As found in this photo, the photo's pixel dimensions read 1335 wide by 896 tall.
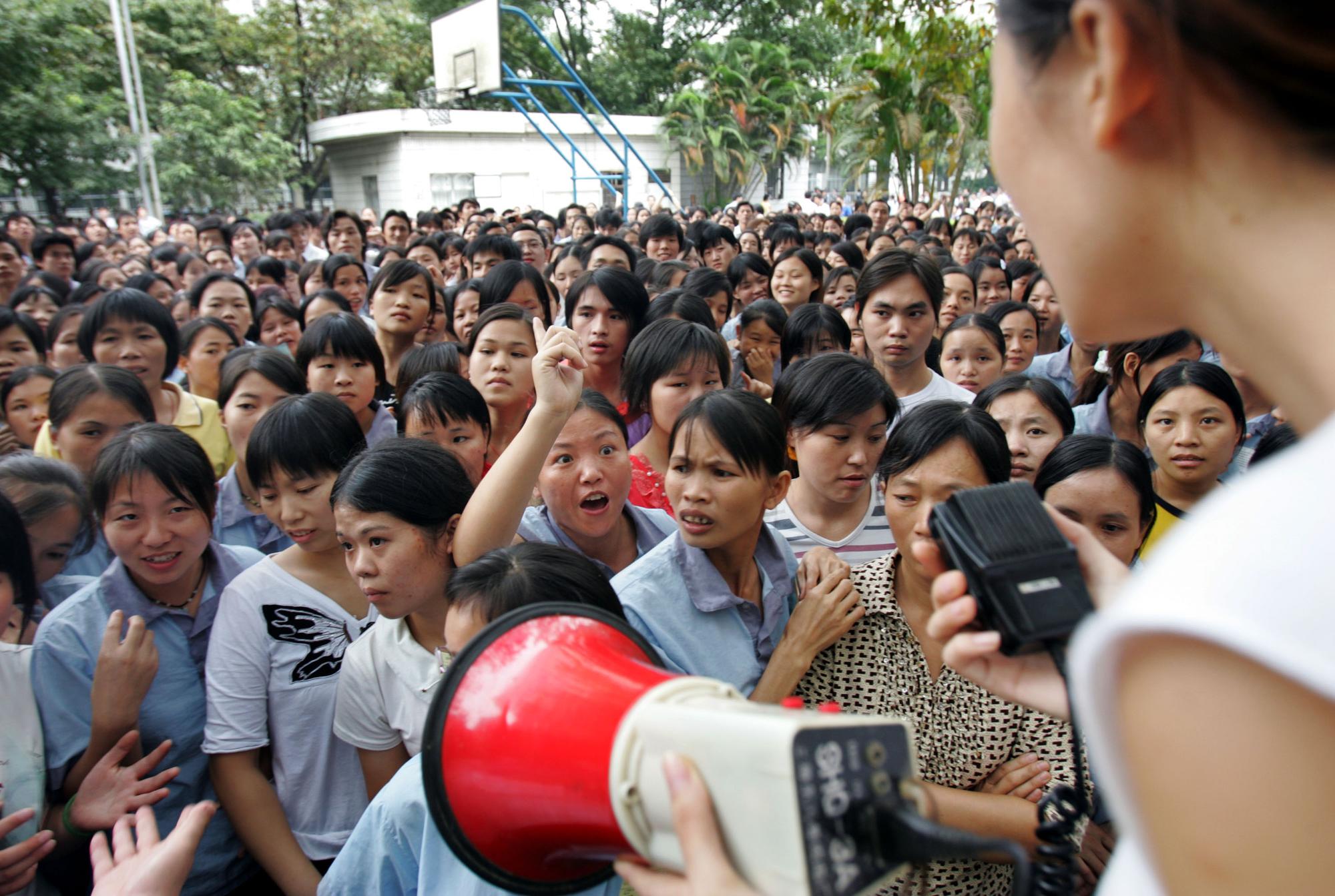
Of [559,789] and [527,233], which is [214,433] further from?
[527,233]

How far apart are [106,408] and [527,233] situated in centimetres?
500

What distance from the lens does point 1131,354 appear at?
11.8ft

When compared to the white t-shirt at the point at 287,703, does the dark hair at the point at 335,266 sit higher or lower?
higher

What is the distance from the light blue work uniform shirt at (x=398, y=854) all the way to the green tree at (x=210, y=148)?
17053 mm

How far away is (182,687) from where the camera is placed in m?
2.12

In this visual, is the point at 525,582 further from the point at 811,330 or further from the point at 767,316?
the point at 767,316

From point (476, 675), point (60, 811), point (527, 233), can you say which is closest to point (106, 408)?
point (60, 811)

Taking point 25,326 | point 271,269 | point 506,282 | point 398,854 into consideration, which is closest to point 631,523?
point 398,854

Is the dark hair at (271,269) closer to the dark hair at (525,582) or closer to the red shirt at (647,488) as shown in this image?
the red shirt at (647,488)

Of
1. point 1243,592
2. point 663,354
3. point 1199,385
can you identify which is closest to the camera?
point 1243,592

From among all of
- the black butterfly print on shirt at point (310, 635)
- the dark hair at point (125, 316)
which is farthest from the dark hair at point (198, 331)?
the black butterfly print on shirt at point (310, 635)

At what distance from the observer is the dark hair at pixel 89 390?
2883mm

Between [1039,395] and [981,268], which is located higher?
[981,268]

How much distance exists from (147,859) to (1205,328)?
1.68 meters
